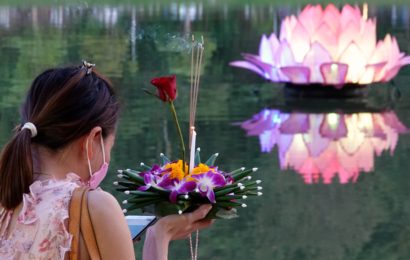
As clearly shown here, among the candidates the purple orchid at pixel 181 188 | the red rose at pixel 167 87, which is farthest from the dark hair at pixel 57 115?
the purple orchid at pixel 181 188

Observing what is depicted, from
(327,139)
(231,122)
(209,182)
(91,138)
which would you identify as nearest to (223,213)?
(209,182)

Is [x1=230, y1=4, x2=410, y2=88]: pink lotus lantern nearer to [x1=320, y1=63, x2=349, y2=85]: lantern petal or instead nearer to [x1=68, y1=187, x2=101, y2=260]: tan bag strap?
[x1=320, y1=63, x2=349, y2=85]: lantern petal

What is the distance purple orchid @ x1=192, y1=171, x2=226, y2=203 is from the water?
313 mm

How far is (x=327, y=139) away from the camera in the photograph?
256 inches

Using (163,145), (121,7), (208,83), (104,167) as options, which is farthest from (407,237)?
(121,7)

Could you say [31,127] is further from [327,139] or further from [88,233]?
[327,139]

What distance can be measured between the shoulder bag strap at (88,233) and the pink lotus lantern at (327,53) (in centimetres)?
629

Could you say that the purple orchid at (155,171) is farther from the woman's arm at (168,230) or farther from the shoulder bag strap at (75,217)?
the shoulder bag strap at (75,217)

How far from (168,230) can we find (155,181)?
0.13 m

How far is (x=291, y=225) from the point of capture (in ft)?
15.6

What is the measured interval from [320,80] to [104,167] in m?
6.33

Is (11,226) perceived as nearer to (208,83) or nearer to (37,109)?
(37,109)

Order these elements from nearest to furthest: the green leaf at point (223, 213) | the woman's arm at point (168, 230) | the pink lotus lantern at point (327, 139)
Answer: the woman's arm at point (168, 230), the green leaf at point (223, 213), the pink lotus lantern at point (327, 139)

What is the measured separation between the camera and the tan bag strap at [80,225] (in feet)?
5.69
